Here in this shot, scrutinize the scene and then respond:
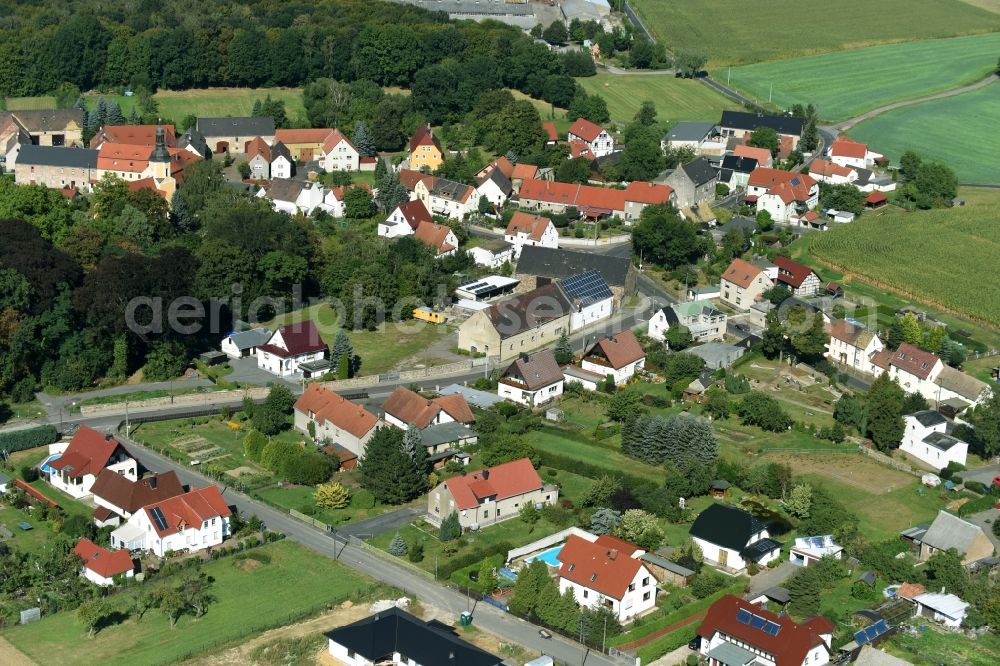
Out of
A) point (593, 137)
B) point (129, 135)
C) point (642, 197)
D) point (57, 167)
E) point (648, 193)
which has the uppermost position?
point (593, 137)

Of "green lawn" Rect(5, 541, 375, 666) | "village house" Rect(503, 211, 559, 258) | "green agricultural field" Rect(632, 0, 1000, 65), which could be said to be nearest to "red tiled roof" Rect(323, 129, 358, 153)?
"village house" Rect(503, 211, 559, 258)

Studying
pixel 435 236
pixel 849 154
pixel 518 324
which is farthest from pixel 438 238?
pixel 849 154

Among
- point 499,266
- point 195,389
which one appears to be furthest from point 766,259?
point 195,389

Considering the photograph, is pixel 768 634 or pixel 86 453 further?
pixel 86 453

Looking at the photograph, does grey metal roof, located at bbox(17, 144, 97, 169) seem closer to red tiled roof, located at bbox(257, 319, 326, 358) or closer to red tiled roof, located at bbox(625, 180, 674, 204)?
red tiled roof, located at bbox(257, 319, 326, 358)

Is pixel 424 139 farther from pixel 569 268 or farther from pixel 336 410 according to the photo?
pixel 336 410
